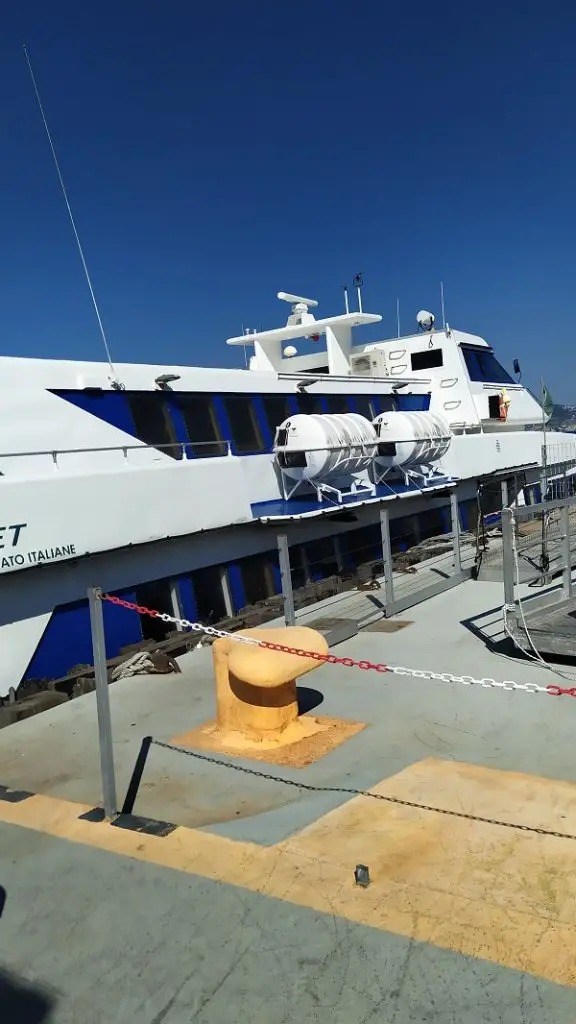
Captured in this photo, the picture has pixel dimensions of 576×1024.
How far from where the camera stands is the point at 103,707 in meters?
4.89

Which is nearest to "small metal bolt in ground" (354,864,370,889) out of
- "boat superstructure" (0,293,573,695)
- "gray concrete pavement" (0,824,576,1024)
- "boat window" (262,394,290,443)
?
"gray concrete pavement" (0,824,576,1024)

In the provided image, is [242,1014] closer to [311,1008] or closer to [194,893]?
[311,1008]

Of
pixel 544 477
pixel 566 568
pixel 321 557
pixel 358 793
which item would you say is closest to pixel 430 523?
pixel 544 477

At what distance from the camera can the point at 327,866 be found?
12.7 ft

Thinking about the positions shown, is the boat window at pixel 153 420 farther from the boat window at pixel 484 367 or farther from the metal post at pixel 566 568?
the boat window at pixel 484 367

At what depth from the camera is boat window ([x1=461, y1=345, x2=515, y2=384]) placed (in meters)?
18.0

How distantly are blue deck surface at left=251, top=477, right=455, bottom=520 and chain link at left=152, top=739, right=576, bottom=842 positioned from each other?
198 inches

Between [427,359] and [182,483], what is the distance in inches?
382

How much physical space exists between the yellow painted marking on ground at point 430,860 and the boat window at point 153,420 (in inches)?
243

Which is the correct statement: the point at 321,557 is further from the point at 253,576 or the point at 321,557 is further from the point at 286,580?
the point at 286,580

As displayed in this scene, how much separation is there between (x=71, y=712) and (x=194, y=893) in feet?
13.4

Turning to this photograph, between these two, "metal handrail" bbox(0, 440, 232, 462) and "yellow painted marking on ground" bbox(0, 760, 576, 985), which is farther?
"metal handrail" bbox(0, 440, 232, 462)

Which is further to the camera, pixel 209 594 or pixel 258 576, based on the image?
pixel 258 576

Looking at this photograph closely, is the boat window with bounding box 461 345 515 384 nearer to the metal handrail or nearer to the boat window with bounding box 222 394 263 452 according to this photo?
the boat window with bounding box 222 394 263 452
